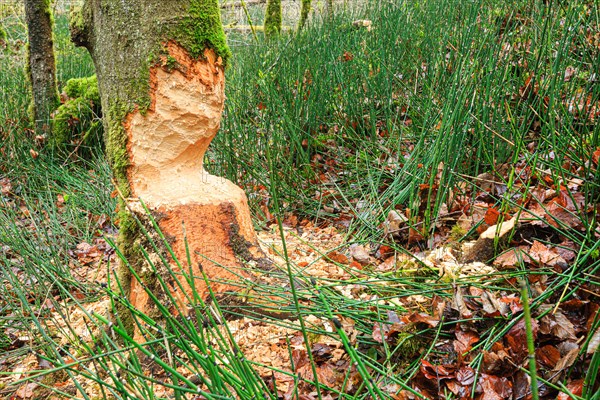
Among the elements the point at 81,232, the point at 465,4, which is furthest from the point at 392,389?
the point at 465,4

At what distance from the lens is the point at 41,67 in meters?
4.87

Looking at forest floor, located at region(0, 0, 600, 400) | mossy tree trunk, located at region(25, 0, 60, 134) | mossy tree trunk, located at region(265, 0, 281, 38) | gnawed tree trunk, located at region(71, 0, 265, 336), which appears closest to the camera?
forest floor, located at region(0, 0, 600, 400)

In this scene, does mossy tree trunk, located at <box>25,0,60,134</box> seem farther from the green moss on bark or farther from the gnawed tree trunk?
the green moss on bark

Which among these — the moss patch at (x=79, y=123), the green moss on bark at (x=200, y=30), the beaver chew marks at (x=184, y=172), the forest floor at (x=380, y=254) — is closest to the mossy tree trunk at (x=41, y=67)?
the moss patch at (x=79, y=123)

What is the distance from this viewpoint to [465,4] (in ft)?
14.4

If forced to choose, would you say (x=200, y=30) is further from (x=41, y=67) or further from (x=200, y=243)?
(x=41, y=67)

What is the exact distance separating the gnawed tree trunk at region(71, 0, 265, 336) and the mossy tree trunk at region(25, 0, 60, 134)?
3332 millimetres

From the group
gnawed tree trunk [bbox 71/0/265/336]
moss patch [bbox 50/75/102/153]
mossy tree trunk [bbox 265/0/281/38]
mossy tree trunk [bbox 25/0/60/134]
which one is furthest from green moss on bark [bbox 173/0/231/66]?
mossy tree trunk [bbox 265/0/281/38]

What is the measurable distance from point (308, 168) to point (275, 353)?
183 centimetres

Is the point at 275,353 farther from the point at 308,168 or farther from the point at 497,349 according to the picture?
the point at 308,168

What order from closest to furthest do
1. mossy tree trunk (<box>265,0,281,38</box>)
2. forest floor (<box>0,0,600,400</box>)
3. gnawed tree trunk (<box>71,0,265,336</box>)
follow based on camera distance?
forest floor (<box>0,0,600,400</box>)
gnawed tree trunk (<box>71,0,265,336</box>)
mossy tree trunk (<box>265,0,281,38</box>)

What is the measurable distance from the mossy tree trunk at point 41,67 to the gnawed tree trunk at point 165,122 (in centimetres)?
333

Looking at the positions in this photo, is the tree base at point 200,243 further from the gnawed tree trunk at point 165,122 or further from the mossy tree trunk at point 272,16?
the mossy tree trunk at point 272,16

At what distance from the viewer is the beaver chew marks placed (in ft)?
6.15
